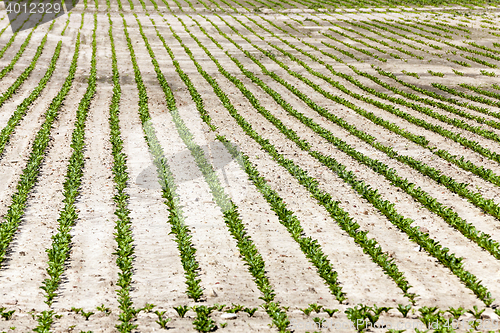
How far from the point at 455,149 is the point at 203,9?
3646 centimetres

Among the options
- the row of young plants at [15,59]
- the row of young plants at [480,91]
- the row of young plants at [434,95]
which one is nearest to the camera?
the row of young plants at [434,95]

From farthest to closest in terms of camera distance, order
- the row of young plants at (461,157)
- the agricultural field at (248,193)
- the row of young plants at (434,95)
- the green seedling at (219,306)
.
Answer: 1. the row of young plants at (434,95)
2. the row of young plants at (461,157)
3. the agricultural field at (248,193)
4. the green seedling at (219,306)

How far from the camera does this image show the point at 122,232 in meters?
10.7

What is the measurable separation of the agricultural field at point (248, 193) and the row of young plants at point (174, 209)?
66 millimetres

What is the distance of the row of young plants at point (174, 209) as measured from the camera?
29.7 feet

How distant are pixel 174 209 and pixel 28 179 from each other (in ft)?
13.6

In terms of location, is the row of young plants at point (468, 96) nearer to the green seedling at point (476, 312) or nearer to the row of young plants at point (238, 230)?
the row of young plants at point (238, 230)

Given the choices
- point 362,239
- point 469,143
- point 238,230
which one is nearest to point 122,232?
point 238,230

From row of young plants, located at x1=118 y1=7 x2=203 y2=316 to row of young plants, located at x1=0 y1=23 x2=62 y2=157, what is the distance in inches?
166

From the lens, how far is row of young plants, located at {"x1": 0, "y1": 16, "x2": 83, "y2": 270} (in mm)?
10418

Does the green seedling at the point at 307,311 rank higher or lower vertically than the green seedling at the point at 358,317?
lower

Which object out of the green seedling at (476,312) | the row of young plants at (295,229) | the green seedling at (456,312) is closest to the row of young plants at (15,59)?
the row of young plants at (295,229)

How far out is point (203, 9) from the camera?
47.8m

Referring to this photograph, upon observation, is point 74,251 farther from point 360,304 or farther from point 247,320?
point 360,304
